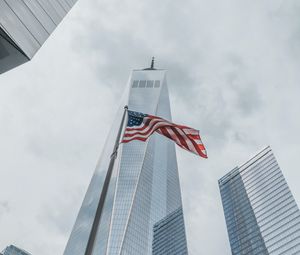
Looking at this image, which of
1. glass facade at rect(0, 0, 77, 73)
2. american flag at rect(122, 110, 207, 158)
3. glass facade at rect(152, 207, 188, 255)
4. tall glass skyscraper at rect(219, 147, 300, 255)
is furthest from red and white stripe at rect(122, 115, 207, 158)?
glass facade at rect(152, 207, 188, 255)

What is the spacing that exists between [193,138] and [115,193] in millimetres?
135506

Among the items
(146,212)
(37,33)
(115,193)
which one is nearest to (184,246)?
(146,212)

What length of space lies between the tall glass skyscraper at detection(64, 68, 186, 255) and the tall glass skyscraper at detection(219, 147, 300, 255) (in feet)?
102

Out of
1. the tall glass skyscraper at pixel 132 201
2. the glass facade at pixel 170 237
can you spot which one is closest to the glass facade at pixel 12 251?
the tall glass skyscraper at pixel 132 201

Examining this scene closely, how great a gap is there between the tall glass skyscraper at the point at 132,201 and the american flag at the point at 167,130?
108580 mm

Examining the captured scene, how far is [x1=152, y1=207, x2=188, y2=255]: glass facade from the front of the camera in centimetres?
15138

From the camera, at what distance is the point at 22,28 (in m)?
23.1

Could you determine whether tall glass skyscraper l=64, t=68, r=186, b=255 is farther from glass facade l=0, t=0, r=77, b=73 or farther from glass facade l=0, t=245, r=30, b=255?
glass facade l=0, t=0, r=77, b=73

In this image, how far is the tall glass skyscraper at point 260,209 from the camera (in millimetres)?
115000

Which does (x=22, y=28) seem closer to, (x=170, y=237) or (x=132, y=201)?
(x=132, y=201)

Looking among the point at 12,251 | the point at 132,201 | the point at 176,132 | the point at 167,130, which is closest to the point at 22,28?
the point at 167,130

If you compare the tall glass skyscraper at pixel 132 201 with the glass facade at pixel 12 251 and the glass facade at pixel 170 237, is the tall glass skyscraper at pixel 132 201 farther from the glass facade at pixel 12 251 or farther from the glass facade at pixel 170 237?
the glass facade at pixel 12 251

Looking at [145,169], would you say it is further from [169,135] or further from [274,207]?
[169,135]

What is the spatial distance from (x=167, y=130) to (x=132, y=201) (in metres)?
127
